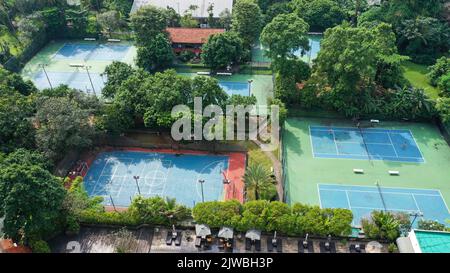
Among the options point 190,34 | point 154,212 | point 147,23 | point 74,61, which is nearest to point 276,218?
point 154,212

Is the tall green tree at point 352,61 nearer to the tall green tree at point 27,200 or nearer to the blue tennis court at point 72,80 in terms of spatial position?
the blue tennis court at point 72,80

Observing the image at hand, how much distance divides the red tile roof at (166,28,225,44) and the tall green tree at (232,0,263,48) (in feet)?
11.0

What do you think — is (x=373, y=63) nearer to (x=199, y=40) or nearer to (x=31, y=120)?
(x=199, y=40)

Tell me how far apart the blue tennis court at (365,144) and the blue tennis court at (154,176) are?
10751 millimetres

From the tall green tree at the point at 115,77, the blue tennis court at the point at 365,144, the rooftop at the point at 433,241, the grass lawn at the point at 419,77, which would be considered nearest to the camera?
the rooftop at the point at 433,241

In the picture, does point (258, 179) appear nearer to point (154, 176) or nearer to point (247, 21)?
point (154, 176)

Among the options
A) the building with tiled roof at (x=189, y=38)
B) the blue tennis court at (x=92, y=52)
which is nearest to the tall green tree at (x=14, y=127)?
the blue tennis court at (x=92, y=52)

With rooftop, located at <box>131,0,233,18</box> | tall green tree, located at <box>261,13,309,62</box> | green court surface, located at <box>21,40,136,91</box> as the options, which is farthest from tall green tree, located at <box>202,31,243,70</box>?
green court surface, located at <box>21,40,136,91</box>

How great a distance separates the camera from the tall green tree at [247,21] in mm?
52375

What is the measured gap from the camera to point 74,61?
54.9 m

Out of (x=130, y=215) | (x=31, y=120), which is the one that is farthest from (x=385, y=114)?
(x=31, y=120)

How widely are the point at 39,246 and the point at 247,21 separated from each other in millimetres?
39030

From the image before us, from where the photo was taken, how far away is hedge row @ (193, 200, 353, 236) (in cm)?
2797

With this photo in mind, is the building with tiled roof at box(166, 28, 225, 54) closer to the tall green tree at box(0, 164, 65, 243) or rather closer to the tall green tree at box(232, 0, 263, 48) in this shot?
the tall green tree at box(232, 0, 263, 48)
